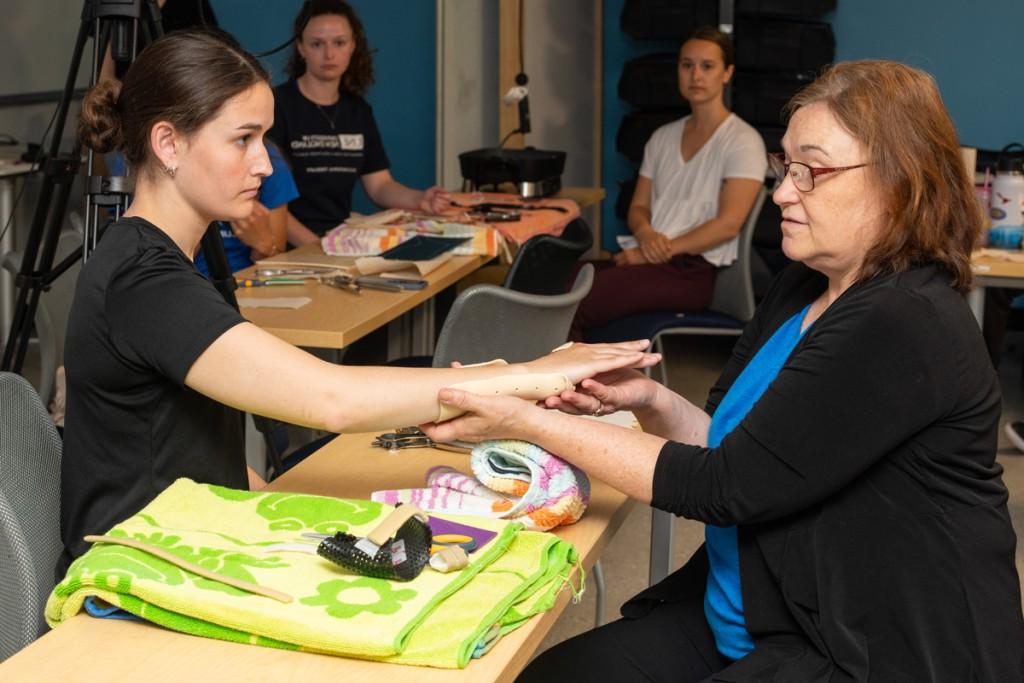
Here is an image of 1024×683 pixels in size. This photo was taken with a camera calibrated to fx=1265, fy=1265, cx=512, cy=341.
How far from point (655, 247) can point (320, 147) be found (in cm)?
120

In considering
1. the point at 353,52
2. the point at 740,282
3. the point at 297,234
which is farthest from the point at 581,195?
the point at 297,234

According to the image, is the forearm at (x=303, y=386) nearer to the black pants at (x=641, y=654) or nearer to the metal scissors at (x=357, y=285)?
the black pants at (x=641, y=654)

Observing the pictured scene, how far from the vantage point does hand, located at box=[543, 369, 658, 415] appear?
1.71 meters

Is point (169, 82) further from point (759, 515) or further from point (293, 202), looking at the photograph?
point (293, 202)

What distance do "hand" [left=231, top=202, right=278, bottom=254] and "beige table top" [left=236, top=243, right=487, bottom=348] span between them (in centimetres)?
17

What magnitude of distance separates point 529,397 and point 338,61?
8.98 feet

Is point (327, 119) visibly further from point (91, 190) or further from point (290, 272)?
point (91, 190)

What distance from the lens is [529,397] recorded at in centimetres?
165

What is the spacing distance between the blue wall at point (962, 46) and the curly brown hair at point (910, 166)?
4.23 meters

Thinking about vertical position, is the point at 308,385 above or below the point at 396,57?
below

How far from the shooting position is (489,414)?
5.11ft

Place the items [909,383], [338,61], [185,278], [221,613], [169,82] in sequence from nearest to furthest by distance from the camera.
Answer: [221,613], [909,383], [185,278], [169,82], [338,61]

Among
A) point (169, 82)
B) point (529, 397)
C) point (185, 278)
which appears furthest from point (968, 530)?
point (169, 82)

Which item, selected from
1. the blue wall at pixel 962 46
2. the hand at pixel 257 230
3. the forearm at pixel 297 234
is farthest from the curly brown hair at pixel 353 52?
the blue wall at pixel 962 46
